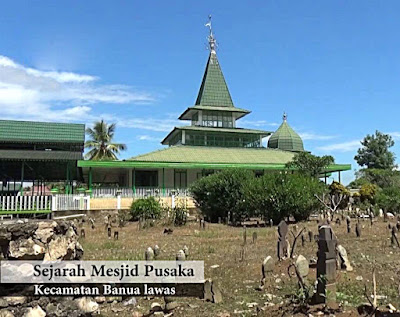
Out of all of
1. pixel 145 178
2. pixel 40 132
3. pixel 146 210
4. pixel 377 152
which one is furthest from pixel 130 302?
pixel 377 152

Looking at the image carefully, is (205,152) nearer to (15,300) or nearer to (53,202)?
(53,202)

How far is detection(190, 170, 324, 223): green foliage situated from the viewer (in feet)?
62.0

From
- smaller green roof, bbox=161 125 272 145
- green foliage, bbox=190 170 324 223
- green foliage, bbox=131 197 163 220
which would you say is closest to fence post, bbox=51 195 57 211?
green foliage, bbox=131 197 163 220

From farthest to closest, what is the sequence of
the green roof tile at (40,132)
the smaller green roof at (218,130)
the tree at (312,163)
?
the smaller green roof at (218,130) < the tree at (312,163) < the green roof tile at (40,132)

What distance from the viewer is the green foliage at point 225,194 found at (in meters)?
21.1

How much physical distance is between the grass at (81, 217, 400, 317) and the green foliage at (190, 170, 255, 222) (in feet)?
17.4

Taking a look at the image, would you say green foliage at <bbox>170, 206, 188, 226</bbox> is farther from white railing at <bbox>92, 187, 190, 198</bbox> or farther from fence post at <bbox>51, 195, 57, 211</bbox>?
white railing at <bbox>92, 187, 190, 198</bbox>

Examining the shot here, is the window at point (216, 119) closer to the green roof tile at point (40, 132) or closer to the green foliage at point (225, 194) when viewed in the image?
the green roof tile at point (40, 132)

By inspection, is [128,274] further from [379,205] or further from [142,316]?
[379,205]

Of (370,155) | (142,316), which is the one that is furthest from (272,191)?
(370,155)

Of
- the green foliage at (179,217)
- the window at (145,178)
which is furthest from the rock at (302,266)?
the window at (145,178)

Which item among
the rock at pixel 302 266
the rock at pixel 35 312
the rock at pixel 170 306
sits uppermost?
the rock at pixel 302 266

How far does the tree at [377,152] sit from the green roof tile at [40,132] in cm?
5140

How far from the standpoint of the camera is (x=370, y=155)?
64.6 metres
